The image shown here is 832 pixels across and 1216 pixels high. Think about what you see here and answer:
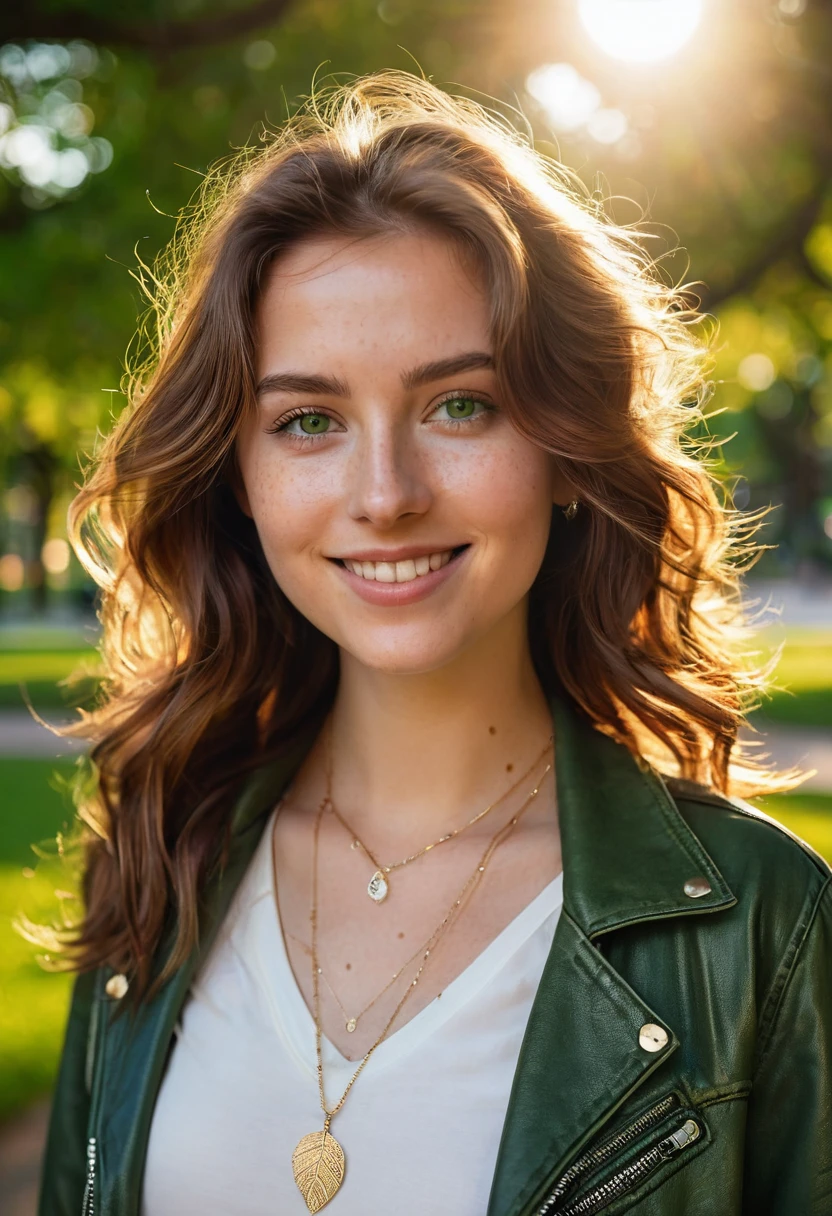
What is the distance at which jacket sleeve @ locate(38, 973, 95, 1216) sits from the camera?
2682mm

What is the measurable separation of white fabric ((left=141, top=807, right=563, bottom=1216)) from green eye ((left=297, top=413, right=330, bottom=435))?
967 mm

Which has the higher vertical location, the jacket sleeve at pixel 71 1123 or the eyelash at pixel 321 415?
the eyelash at pixel 321 415

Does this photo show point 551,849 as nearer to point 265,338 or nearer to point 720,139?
point 265,338

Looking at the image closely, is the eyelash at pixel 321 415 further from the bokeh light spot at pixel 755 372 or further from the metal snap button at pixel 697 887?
the bokeh light spot at pixel 755 372

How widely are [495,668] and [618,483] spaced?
1.50ft

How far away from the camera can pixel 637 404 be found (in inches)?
98.7

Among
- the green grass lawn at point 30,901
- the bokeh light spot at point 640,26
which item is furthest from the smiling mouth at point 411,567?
the bokeh light spot at point 640,26

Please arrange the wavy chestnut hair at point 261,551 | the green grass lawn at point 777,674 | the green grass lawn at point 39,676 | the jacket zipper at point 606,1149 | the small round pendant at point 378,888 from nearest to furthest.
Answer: the jacket zipper at point 606,1149
the wavy chestnut hair at point 261,551
the small round pendant at point 378,888
the green grass lawn at point 777,674
the green grass lawn at point 39,676

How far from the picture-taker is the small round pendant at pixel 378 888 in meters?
2.57

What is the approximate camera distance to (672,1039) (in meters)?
2.07

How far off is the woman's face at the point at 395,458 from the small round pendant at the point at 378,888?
520 mm

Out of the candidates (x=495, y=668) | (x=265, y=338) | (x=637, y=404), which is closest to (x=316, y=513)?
(x=265, y=338)

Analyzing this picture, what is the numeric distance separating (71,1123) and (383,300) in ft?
6.16

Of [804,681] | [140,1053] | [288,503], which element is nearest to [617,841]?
[288,503]
